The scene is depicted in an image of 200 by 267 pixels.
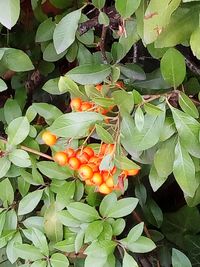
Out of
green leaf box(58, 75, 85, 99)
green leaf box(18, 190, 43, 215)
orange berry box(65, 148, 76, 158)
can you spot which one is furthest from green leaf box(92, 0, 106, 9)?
green leaf box(18, 190, 43, 215)

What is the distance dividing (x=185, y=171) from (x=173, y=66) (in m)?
0.16

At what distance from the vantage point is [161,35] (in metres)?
0.71

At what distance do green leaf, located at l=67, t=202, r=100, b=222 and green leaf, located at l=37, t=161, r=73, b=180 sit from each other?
0.05m

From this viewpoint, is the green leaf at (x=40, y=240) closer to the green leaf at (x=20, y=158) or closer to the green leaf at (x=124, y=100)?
the green leaf at (x=20, y=158)

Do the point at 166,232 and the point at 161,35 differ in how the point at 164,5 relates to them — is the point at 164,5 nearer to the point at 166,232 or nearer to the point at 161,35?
the point at 161,35

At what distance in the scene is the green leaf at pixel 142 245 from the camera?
0.86 meters

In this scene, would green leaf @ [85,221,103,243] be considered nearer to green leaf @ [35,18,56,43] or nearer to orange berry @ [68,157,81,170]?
orange berry @ [68,157,81,170]

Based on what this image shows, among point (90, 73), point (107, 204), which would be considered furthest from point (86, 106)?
point (107, 204)

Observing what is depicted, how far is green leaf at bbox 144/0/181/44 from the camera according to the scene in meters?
0.63

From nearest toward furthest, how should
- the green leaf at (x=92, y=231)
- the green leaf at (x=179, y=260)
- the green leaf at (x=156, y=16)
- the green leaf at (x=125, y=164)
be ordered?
the green leaf at (x=156, y=16) < the green leaf at (x=125, y=164) < the green leaf at (x=92, y=231) < the green leaf at (x=179, y=260)

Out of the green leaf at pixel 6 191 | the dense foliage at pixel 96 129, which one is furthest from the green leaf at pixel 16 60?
the green leaf at pixel 6 191

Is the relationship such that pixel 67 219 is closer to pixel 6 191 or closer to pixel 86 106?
pixel 6 191

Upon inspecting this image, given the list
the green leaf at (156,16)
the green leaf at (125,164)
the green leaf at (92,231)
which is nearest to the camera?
the green leaf at (156,16)

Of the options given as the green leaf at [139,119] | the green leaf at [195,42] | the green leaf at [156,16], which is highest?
the green leaf at [156,16]
